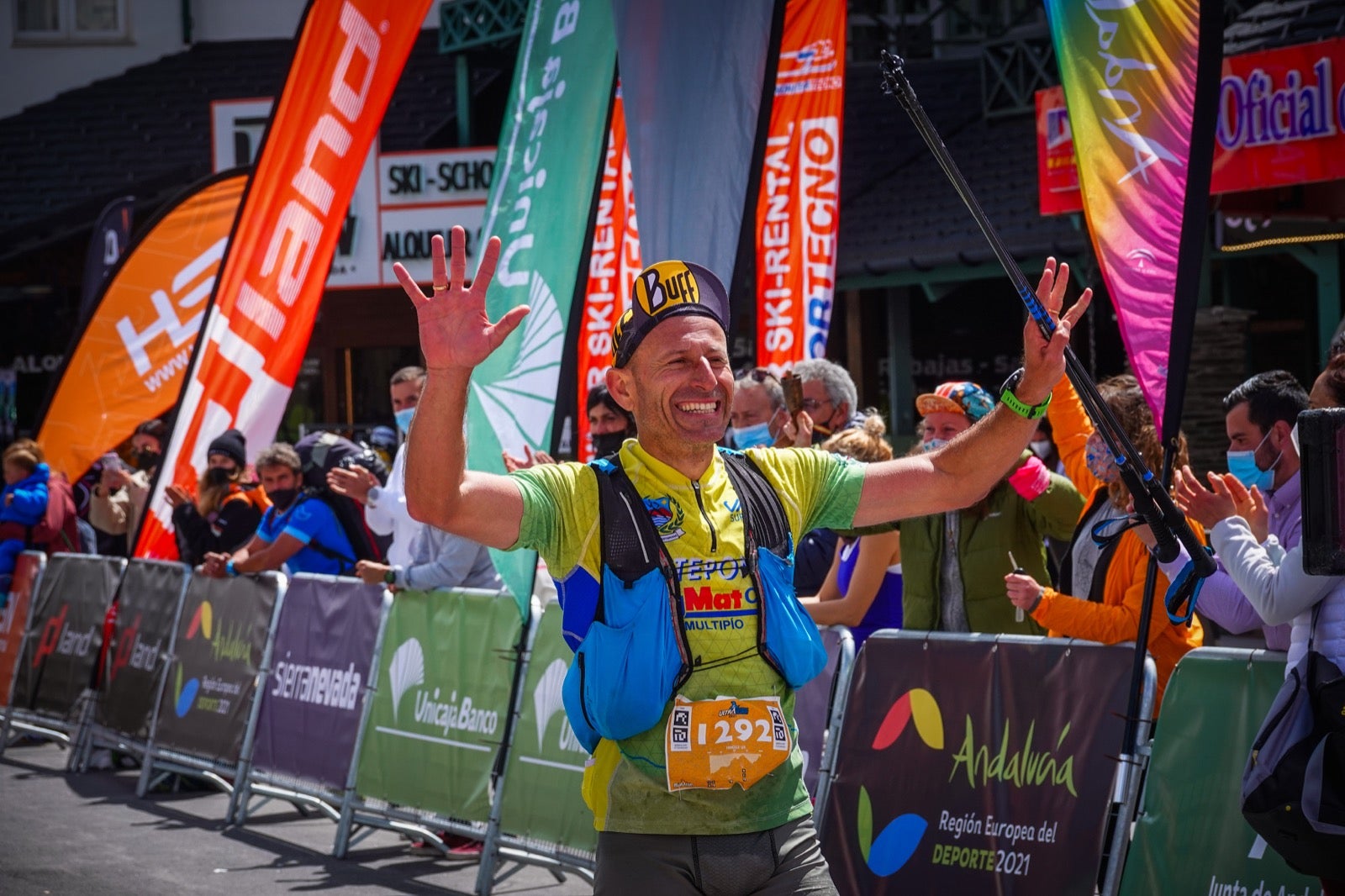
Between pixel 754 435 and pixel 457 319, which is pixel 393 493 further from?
pixel 457 319

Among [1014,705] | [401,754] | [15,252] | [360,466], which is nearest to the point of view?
[1014,705]

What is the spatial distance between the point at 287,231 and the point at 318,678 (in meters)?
3.01

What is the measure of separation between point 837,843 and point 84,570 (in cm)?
729

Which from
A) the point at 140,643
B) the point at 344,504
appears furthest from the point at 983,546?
the point at 140,643

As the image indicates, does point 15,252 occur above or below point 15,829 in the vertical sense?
above

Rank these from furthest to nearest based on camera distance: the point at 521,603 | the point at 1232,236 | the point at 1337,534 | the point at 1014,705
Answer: the point at 1232,236 → the point at 521,603 → the point at 1014,705 → the point at 1337,534

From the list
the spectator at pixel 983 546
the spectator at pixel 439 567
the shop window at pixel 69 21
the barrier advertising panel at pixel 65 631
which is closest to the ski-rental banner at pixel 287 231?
the barrier advertising panel at pixel 65 631

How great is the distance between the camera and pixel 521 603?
7281 millimetres

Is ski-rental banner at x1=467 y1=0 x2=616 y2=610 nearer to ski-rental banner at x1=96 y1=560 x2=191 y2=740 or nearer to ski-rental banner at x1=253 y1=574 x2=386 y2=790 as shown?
ski-rental banner at x1=253 y1=574 x2=386 y2=790

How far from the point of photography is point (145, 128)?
83.6 ft

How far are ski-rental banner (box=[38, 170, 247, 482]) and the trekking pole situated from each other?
1071 centimetres

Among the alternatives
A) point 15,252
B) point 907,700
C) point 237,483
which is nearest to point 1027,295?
point 907,700

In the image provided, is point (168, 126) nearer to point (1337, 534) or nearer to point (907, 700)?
point (907, 700)

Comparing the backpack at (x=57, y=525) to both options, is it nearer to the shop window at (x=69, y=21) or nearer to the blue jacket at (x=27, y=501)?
the blue jacket at (x=27, y=501)
